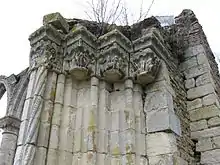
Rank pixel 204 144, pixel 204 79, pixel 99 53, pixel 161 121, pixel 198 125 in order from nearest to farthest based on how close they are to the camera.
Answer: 1. pixel 161 121
2. pixel 99 53
3. pixel 204 144
4. pixel 198 125
5. pixel 204 79

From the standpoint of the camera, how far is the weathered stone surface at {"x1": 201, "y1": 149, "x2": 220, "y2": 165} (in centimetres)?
396

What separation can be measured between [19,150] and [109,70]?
1419 millimetres

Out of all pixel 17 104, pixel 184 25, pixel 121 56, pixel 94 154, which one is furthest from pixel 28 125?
pixel 184 25

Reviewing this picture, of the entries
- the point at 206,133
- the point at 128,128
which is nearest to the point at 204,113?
the point at 206,133

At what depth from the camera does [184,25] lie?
17.9 feet

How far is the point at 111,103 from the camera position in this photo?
12.2ft

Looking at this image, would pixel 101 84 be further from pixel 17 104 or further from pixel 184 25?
pixel 184 25

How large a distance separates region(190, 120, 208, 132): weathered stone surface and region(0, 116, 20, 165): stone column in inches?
111

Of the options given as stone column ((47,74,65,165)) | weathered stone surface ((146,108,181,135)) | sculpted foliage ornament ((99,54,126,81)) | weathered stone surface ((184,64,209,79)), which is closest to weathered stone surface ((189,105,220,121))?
weathered stone surface ((184,64,209,79))

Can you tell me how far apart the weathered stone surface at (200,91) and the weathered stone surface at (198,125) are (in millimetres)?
429

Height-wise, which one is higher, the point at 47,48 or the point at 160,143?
the point at 47,48

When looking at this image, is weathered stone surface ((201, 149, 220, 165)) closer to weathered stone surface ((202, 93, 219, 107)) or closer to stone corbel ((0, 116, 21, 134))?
weathered stone surface ((202, 93, 219, 107))

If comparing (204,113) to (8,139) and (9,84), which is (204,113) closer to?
(8,139)

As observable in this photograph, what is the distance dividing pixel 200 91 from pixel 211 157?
105cm
